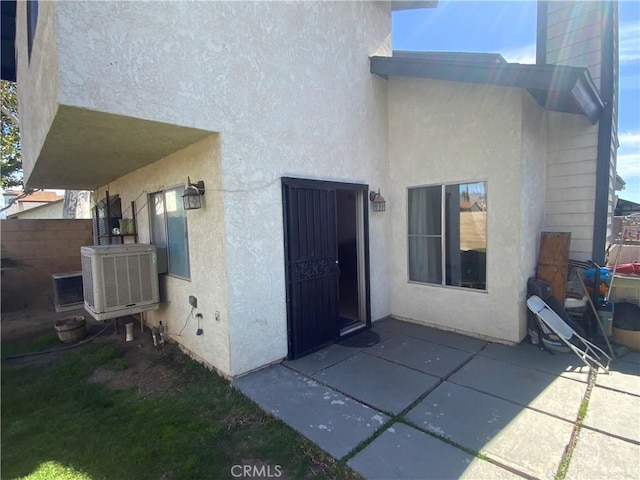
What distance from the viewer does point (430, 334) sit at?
5.19 meters

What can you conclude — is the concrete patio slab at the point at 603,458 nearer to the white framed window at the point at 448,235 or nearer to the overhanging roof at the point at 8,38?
the white framed window at the point at 448,235

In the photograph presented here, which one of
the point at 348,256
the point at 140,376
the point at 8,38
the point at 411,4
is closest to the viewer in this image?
the point at 140,376

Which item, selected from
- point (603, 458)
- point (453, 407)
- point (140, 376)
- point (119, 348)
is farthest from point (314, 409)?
point (119, 348)

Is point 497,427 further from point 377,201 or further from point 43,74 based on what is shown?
point 43,74

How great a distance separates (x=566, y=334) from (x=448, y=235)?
2045 millimetres

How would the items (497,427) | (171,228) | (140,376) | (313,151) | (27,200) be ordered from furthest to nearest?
1. (27,200)
2. (171,228)
3. (313,151)
4. (140,376)
5. (497,427)

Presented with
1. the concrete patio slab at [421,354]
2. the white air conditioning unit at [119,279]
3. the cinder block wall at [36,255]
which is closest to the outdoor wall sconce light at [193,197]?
the white air conditioning unit at [119,279]

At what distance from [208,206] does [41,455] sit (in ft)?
9.24

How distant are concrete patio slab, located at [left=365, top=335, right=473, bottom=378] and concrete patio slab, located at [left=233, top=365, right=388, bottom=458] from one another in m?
1.18

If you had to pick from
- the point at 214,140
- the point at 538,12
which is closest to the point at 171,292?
the point at 214,140

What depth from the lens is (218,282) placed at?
12.7ft

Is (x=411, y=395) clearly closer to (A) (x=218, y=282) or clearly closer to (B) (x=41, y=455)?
(A) (x=218, y=282)

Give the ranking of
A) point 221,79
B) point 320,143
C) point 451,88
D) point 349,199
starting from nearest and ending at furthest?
point 221,79 < point 320,143 < point 451,88 < point 349,199

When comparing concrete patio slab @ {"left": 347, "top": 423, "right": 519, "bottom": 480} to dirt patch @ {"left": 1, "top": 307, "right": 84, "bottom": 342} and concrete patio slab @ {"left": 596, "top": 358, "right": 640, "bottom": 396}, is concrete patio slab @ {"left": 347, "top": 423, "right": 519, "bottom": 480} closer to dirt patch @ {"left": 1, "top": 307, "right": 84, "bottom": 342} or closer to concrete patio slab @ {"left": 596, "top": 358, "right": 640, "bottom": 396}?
concrete patio slab @ {"left": 596, "top": 358, "right": 640, "bottom": 396}
